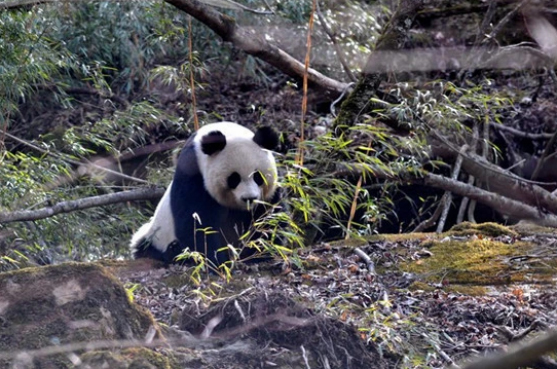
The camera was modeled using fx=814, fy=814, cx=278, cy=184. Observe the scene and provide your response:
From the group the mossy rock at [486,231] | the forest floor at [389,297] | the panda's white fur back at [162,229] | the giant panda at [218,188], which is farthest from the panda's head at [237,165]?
the mossy rock at [486,231]

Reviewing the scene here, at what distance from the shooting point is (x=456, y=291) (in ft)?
15.1

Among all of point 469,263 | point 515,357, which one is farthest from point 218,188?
point 515,357

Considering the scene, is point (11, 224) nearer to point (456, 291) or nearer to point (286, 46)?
point (456, 291)

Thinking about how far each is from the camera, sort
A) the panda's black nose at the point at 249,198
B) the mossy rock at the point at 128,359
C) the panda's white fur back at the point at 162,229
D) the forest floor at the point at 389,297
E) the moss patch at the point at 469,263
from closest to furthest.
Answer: the mossy rock at the point at 128,359 → the forest floor at the point at 389,297 → the moss patch at the point at 469,263 → the panda's black nose at the point at 249,198 → the panda's white fur back at the point at 162,229

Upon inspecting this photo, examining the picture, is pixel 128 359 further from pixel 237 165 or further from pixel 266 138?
pixel 266 138

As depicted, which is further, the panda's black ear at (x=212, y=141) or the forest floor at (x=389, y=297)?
the panda's black ear at (x=212, y=141)

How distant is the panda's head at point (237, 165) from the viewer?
5438 millimetres

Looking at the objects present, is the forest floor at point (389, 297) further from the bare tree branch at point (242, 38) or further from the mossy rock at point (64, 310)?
the bare tree branch at point (242, 38)

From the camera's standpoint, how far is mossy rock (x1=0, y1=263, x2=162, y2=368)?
10.1 feet

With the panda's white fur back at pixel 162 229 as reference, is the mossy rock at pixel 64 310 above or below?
above

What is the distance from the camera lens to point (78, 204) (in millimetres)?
5859

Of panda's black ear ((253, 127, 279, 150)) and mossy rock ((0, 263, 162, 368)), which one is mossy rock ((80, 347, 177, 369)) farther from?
panda's black ear ((253, 127, 279, 150))

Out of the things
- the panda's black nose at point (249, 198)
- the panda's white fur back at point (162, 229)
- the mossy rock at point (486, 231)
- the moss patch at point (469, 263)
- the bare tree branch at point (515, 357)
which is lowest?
the panda's white fur back at point (162, 229)

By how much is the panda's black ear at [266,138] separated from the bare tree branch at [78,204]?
1.33 meters
